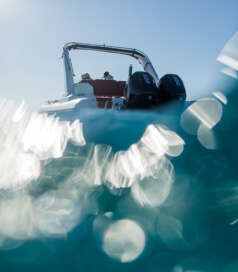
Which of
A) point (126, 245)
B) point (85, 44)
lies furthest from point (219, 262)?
point (85, 44)

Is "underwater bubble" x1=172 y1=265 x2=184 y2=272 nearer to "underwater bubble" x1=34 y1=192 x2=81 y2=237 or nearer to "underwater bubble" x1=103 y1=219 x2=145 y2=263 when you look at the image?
"underwater bubble" x1=103 y1=219 x2=145 y2=263

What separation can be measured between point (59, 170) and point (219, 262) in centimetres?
94

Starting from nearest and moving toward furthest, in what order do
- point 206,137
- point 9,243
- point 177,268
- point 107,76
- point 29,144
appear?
1. point 177,268
2. point 9,243
3. point 206,137
4. point 29,144
5. point 107,76

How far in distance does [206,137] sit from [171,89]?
4.37 feet

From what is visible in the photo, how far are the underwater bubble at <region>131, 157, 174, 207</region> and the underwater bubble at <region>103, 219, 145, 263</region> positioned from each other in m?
0.13

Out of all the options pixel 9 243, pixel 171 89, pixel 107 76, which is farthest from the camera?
pixel 107 76

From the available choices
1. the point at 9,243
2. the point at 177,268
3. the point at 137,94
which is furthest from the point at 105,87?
the point at 177,268

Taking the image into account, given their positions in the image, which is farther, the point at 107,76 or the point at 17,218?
the point at 107,76

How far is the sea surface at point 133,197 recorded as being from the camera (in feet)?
3.82

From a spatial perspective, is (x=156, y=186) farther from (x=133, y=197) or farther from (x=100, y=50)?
(x=100, y=50)

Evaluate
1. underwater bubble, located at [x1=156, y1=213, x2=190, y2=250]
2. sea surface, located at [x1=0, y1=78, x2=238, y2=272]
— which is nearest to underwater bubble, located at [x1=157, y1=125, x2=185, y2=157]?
sea surface, located at [x1=0, y1=78, x2=238, y2=272]

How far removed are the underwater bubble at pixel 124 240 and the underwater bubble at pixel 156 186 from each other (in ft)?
0.44

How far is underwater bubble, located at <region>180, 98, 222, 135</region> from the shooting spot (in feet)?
4.42

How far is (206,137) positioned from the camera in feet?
4.45
